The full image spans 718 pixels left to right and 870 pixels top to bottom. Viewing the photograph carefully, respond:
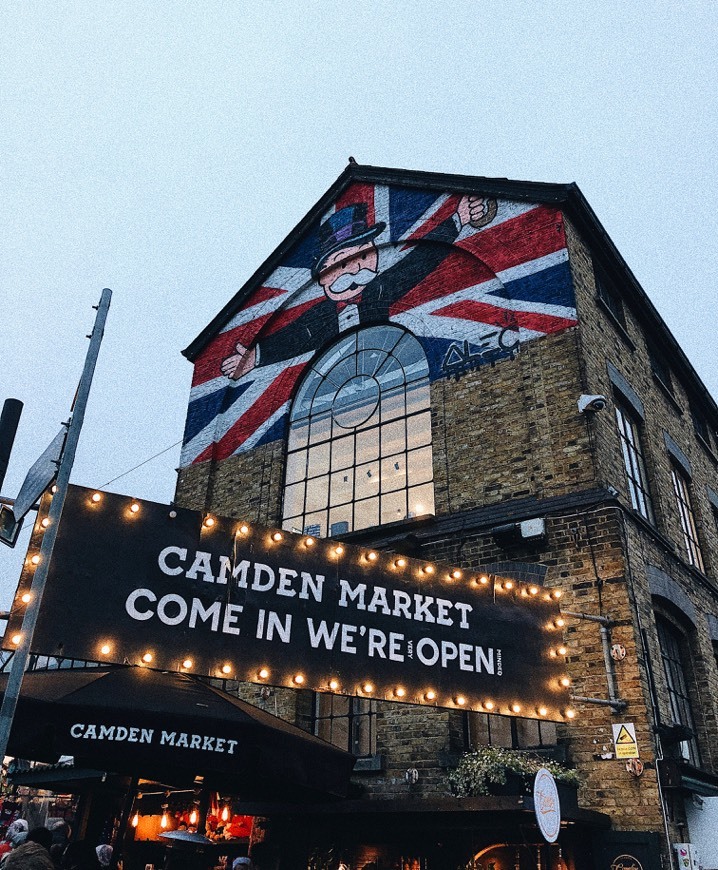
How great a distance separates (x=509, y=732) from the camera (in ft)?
29.1

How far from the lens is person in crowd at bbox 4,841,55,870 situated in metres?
5.99

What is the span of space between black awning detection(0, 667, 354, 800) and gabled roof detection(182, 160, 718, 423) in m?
8.57

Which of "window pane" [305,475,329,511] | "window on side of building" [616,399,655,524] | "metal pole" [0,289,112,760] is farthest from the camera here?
"window pane" [305,475,329,511]

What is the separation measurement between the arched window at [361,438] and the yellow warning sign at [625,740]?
4.02 m

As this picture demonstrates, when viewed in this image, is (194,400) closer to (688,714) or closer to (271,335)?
(271,335)

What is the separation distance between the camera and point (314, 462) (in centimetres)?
1265

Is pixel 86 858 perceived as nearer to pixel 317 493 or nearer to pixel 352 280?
pixel 317 493

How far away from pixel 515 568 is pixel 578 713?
1813 mm

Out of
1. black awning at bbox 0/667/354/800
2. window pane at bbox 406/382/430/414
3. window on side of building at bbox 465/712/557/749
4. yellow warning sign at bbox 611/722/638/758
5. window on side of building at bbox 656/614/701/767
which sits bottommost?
black awning at bbox 0/667/354/800

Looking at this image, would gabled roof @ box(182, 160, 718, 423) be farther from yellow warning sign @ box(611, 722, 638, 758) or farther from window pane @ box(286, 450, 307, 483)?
yellow warning sign @ box(611, 722, 638, 758)

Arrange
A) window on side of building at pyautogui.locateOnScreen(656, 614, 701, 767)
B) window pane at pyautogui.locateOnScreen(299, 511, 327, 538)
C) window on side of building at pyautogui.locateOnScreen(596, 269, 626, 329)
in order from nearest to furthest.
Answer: window on side of building at pyautogui.locateOnScreen(656, 614, 701, 767) < window pane at pyautogui.locateOnScreen(299, 511, 327, 538) < window on side of building at pyautogui.locateOnScreen(596, 269, 626, 329)

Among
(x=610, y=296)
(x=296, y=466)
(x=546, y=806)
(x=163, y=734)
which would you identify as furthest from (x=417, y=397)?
(x=163, y=734)

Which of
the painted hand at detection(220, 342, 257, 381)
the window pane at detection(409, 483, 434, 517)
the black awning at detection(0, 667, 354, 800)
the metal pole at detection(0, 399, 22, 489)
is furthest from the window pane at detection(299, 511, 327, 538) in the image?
the metal pole at detection(0, 399, 22, 489)
